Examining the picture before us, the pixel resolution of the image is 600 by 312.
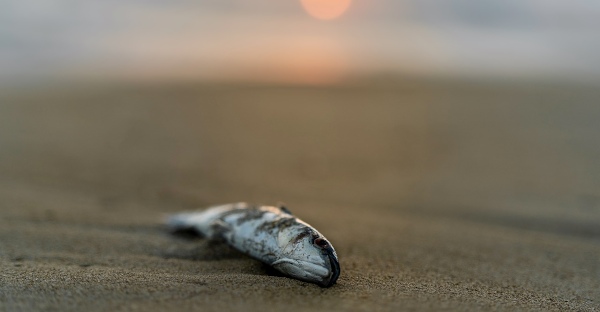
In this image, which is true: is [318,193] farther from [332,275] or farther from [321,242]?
[332,275]

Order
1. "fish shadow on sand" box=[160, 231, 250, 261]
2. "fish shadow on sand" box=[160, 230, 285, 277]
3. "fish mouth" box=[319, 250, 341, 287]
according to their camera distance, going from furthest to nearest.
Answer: "fish shadow on sand" box=[160, 231, 250, 261]
"fish shadow on sand" box=[160, 230, 285, 277]
"fish mouth" box=[319, 250, 341, 287]

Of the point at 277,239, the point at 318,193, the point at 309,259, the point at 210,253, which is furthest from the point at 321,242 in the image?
the point at 318,193

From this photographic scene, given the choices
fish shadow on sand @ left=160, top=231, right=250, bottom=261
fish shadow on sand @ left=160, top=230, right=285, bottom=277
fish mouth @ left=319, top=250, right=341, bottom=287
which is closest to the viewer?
fish mouth @ left=319, top=250, right=341, bottom=287

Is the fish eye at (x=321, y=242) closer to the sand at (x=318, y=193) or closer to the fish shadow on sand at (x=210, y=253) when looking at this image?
the sand at (x=318, y=193)

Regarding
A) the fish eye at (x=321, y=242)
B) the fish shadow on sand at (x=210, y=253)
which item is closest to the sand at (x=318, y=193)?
the fish shadow on sand at (x=210, y=253)

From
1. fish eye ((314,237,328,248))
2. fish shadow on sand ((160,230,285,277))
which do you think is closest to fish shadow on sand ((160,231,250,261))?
fish shadow on sand ((160,230,285,277))

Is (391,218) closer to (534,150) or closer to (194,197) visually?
(194,197)

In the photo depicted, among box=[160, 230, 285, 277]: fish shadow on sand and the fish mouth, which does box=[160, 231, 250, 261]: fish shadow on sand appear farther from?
the fish mouth

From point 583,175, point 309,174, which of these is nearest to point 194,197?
point 309,174
